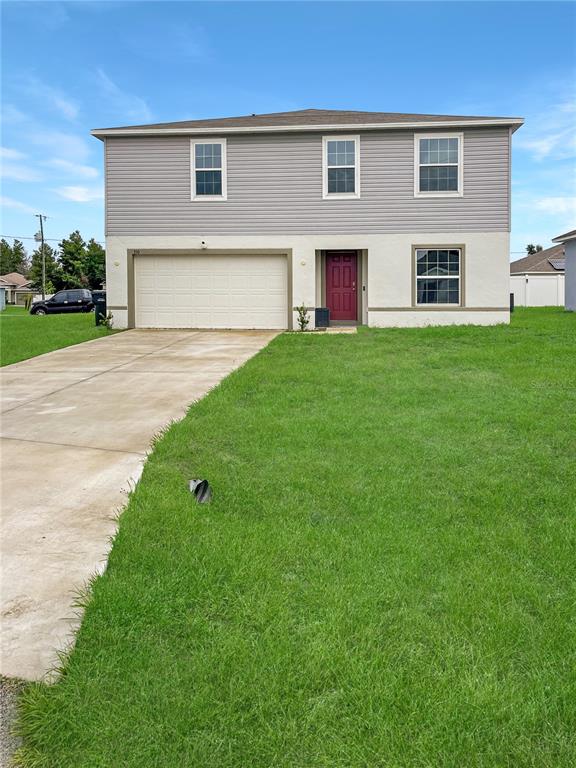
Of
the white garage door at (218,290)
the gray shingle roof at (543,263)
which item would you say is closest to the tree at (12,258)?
the gray shingle roof at (543,263)

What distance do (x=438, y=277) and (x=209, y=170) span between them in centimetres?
696

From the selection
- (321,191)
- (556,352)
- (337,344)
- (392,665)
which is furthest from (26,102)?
(392,665)

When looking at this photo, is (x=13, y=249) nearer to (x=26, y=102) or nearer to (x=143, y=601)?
(x=26, y=102)

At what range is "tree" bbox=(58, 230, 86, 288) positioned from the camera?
59344 mm

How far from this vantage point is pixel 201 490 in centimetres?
468

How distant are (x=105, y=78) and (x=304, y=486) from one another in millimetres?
19247

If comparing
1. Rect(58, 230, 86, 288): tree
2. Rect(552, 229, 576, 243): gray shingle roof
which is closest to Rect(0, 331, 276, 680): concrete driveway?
Rect(552, 229, 576, 243): gray shingle roof

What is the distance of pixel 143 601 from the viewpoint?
3.30 metres

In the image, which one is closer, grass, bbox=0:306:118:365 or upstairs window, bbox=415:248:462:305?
grass, bbox=0:306:118:365

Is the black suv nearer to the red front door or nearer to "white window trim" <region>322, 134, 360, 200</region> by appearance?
the red front door

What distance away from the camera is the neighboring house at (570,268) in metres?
25.1

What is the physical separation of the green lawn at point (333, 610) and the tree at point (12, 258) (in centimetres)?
8732

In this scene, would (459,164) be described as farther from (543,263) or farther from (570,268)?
(543,263)

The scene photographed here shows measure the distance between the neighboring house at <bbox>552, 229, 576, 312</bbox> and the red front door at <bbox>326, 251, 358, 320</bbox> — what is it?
11268 millimetres
